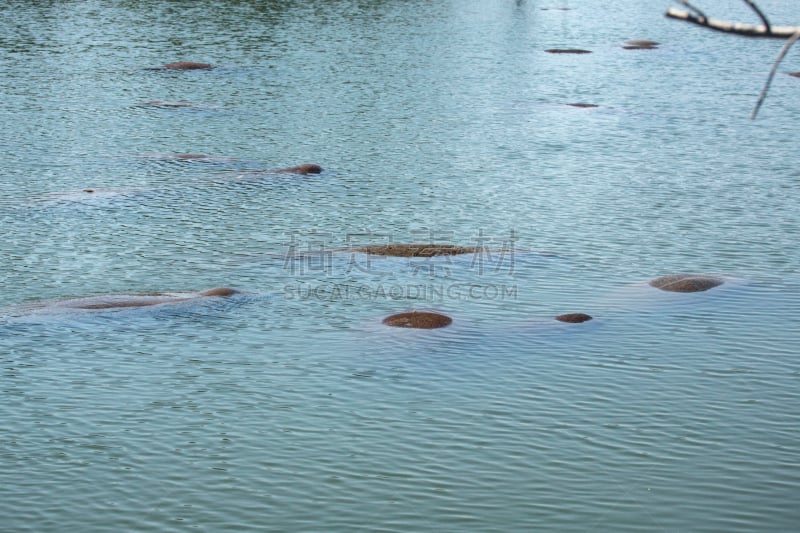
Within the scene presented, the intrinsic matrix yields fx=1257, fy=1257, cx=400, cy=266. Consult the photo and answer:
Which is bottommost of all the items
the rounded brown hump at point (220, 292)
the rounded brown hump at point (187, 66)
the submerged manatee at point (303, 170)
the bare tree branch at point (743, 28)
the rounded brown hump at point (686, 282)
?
the submerged manatee at point (303, 170)

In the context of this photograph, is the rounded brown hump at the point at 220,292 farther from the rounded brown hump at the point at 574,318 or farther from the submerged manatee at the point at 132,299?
the rounded brown hump at the point at 574,318

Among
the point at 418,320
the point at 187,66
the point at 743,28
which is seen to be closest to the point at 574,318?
the point at 418,320

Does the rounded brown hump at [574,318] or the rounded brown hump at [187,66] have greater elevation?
the rounded brown hump at [574,318]

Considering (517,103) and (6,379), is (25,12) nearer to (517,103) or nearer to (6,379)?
(517,103)

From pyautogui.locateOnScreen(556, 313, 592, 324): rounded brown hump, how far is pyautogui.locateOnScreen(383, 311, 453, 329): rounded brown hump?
5.22 feet

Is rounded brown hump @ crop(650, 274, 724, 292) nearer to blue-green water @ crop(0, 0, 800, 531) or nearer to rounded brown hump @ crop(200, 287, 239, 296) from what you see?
blue-green water @ crop(0, 0, 800, 531)

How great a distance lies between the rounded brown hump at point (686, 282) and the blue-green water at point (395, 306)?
1.13ft

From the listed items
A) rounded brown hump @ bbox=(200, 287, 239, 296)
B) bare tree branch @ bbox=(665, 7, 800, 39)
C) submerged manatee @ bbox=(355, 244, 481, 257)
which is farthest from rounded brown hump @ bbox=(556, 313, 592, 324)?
bare tree branch @ bbox=(665, 7, 800, 39)

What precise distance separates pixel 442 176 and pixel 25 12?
3213cm

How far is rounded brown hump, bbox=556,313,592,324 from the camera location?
58.7 ft

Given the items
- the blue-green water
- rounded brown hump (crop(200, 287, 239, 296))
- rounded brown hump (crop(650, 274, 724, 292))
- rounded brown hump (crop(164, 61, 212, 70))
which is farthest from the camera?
rounded brown hump (crop(164, 61, 212, 70))

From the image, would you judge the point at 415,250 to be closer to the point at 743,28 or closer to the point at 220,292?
the point at 220,292

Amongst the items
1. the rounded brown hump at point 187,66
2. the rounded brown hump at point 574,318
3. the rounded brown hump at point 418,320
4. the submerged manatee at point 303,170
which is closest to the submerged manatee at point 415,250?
the rounded brown hump at point 418,320

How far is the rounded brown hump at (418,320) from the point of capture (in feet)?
57.9
